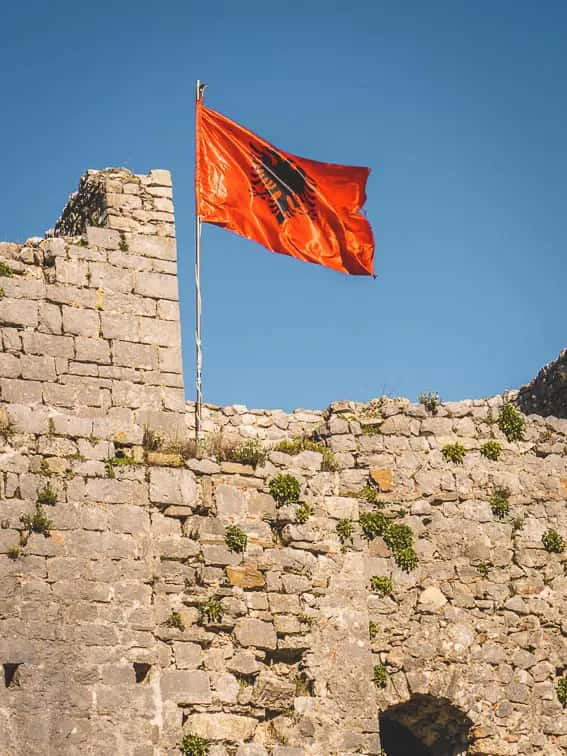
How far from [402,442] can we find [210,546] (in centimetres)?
392

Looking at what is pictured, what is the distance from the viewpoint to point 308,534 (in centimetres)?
1755

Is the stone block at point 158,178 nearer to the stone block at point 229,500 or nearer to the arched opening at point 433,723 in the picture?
the stone block at point 229,500

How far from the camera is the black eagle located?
821 inches

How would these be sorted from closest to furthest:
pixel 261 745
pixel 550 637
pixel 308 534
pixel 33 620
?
pixel 33 620 → pixel 261 745 → pixel 308 534 → pixel 550 637

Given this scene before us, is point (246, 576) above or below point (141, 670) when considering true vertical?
above

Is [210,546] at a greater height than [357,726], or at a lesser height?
greater

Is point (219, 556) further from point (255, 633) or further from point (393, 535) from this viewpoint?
point (393, 535)

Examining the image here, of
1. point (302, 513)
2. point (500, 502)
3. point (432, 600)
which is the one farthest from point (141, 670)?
point (500, 502)

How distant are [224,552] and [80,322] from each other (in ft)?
10.4

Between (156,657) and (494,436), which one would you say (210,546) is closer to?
(156,657)

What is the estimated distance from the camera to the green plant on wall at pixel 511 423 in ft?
66.6

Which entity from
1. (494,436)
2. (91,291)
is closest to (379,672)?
(494,436)

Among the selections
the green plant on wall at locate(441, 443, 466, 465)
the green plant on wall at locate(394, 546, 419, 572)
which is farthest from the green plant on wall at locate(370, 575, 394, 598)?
the green plant on wall at locate(441, 443, 466, 465)

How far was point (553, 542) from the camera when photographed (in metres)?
19.8
